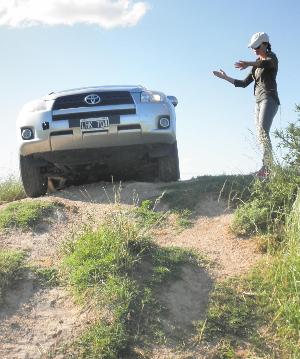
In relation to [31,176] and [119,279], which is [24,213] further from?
[119,279]

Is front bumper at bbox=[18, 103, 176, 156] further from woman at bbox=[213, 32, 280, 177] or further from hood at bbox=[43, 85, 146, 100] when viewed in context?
woman at bbox=[213, 32, 280, 177]

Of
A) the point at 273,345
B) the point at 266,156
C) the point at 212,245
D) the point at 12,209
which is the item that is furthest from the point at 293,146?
the point at 12,209

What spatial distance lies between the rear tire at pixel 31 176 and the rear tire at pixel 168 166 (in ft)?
4.86

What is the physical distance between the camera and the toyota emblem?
684 cm

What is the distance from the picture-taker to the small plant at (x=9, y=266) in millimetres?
4531

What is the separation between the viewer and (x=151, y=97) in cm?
695

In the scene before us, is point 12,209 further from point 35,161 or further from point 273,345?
point 273,345

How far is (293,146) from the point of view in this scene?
231 inches

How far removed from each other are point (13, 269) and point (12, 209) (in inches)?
56.0

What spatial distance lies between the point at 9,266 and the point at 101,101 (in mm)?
2763

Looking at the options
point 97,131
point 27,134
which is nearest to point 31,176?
point 27,134

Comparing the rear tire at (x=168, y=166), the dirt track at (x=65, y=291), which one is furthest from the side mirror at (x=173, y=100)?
the dirt track at (x=65, y=291)

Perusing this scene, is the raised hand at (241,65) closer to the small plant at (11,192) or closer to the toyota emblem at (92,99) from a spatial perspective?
the toyota emblem at (92,99)

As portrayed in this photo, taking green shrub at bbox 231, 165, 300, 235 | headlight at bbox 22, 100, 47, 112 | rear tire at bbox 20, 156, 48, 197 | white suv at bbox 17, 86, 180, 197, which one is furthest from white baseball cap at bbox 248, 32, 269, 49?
rear tire at bbox 20, 156, 48, 197
